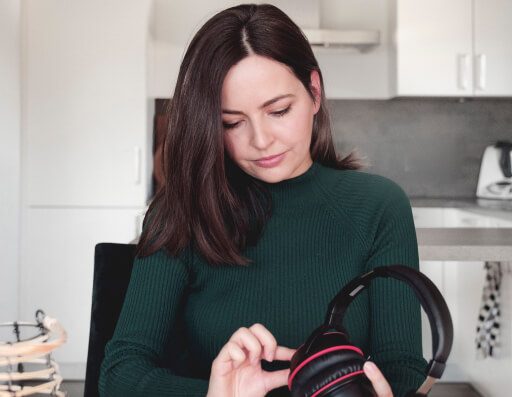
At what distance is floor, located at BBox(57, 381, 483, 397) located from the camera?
324 cm

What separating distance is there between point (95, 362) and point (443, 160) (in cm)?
328

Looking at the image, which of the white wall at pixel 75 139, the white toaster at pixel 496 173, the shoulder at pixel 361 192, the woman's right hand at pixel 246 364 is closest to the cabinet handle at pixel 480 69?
the white toaster at pixel 496 173

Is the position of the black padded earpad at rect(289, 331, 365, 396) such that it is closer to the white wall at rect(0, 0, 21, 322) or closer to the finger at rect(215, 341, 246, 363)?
the finger at rect(215, 341, 246, 363)

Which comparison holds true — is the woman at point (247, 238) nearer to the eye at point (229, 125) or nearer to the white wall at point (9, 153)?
the eye at point (229, 125)

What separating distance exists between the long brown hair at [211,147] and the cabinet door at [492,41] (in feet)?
9.05

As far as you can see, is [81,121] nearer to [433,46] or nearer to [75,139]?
[75,139]

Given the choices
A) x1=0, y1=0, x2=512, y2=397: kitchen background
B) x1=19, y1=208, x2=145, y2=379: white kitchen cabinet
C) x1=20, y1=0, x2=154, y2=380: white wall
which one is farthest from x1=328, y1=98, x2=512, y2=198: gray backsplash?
x1=19, y1=208, x2=145, y2=379: white kitchen cabinet

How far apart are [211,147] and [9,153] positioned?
8.26 ft

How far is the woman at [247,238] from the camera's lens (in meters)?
1.10

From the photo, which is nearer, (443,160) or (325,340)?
(325,340)

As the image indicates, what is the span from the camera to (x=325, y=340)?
0.72 meters

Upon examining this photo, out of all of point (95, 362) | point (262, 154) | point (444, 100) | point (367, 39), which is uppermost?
point (367, 39)

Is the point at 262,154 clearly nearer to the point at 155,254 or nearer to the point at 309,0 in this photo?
the point at 155,254

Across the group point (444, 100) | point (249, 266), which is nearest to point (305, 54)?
point (249, 266)
